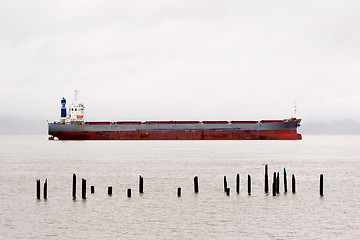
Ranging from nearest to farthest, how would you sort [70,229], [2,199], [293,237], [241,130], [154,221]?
[293,237], [70,229], [154,221], [2,199], [241,130]

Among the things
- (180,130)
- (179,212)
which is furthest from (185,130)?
(179,212)

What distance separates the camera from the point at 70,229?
2225 cm

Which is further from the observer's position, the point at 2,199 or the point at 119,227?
the point at 2,199

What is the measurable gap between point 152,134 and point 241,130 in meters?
18.6

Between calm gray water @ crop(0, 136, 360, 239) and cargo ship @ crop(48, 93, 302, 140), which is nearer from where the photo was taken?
calm gray water @ crop(0, 136, 360, 239)

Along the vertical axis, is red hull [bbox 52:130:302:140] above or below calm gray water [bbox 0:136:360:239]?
above

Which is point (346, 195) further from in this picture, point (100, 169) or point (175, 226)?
point (100, 169)

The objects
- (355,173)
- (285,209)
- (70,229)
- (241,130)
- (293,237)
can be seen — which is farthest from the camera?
(241,130)

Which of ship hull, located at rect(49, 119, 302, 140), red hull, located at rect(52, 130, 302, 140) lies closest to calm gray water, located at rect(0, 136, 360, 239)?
ship hull, located at rect(49, 119, 302, 140)

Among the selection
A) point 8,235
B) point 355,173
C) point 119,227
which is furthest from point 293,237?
point 355,173

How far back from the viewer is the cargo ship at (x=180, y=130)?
100 m

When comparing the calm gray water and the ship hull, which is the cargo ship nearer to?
the ship hull

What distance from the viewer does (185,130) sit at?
101625mm

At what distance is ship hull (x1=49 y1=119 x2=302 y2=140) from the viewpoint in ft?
330
